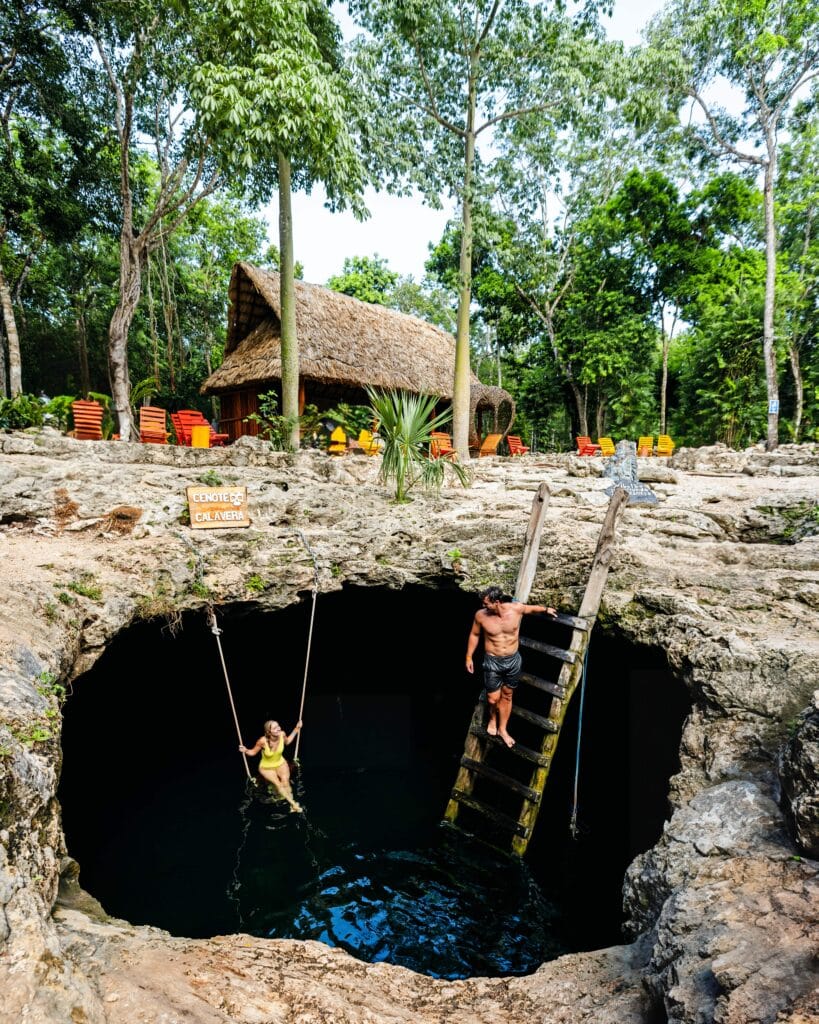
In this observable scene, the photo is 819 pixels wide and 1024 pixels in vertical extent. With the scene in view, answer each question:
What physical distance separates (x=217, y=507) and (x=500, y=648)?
146 inches

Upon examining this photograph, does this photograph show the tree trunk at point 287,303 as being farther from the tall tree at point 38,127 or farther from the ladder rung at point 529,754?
the ladder rung at point 529,754

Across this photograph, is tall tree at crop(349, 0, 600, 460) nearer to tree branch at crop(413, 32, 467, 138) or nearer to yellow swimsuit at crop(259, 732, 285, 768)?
tree branch at crop(413, 32, 467, 138)

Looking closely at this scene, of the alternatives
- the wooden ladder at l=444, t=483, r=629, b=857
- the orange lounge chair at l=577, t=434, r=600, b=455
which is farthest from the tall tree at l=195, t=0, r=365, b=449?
the orange lounge chair at l=577, t=434, r=600, b=455

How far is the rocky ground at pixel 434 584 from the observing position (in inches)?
103

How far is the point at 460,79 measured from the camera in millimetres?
14227

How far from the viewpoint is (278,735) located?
22.2 ft

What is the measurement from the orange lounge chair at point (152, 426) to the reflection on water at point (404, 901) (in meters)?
8.74

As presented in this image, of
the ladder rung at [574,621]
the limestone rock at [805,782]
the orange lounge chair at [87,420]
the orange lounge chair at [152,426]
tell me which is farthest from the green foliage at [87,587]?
the orange lounge chair at [152,426]

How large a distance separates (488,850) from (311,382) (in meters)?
12.9

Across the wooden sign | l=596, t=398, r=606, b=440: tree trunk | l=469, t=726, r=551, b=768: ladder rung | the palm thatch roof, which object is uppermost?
the palm thatch roof

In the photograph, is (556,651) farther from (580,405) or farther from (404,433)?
(580,405)

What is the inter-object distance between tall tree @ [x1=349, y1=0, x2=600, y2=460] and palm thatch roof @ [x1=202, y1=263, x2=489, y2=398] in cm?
358

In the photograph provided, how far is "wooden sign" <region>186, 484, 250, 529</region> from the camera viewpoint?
6.64 metres

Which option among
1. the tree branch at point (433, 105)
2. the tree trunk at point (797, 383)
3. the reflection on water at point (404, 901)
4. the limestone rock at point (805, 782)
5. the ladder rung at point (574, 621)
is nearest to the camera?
the limestone rock at point (805, 782)
